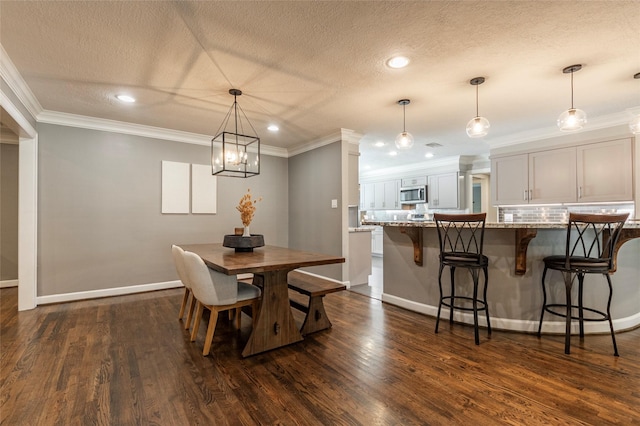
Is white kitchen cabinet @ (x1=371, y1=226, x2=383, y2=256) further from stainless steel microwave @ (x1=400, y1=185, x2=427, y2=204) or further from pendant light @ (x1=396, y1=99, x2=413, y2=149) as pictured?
pendant light @ (x1=396, y1=99, x2=413, y2=149)

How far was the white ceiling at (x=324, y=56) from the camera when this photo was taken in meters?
1.94

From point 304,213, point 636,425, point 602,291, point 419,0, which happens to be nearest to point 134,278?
point 304,213

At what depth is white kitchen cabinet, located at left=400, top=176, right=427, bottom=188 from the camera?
7.28 metres

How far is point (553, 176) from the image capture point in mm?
4531

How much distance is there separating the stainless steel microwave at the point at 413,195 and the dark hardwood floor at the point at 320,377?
4.49 meters

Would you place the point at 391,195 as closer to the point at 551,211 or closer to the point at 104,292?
the point at 551,211

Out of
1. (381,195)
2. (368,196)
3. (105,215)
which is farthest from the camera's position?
(368,196)

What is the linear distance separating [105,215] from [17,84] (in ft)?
5.96

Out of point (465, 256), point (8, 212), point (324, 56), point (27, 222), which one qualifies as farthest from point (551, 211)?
point (8, 212)

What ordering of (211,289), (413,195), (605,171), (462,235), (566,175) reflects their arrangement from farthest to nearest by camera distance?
1. (413,195)
2. (566,175)
3. (605,171)
4. (462,235)
5. (211,289)

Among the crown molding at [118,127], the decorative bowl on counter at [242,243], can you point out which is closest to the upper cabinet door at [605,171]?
the decorative bowl on counter at [242,243]

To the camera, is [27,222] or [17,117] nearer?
[17,117]

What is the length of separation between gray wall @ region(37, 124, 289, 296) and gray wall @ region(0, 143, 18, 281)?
1.83m

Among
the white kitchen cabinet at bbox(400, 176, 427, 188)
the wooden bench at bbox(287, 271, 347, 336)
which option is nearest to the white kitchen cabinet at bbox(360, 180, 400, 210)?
the white kitchen cabinet at bbox(400, 176, 427, 188)
